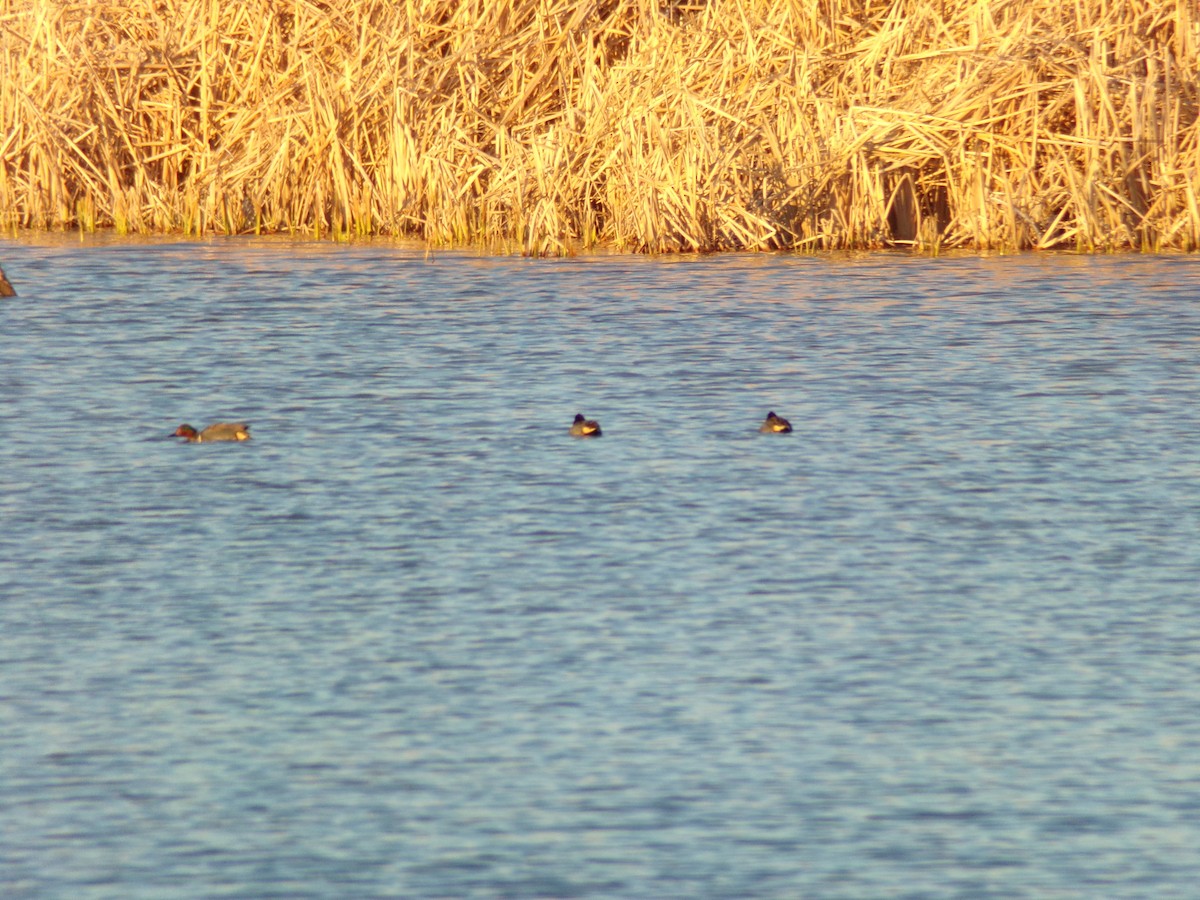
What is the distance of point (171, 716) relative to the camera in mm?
6637

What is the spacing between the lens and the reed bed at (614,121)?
16.9 meters

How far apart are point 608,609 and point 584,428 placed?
3345mm

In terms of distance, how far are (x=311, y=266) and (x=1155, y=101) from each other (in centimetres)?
685

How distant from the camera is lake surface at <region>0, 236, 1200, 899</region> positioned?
5645 mm

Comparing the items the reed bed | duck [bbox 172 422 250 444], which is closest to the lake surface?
duck [bbox 172 422 250 444]

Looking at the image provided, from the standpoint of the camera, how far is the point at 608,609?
25.5 feet

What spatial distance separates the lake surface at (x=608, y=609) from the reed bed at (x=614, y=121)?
2.42 metres

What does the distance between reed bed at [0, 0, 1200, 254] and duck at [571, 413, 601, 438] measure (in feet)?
19.6

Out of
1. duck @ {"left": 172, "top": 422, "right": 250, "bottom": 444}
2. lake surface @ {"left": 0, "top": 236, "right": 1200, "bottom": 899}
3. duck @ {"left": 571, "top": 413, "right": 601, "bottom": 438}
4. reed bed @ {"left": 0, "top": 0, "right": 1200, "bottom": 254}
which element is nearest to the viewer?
lake surface @ {"left": 0, "top": 236, "right": 1200, "bottom": 899}

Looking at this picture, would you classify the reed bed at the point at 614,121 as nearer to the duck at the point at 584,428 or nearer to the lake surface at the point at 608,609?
the lake surface at the point at 608,609

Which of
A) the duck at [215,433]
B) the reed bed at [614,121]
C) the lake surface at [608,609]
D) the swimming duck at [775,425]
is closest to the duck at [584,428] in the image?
the lake surface at [608,609]


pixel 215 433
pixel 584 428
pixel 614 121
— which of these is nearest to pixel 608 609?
pixel 584 428

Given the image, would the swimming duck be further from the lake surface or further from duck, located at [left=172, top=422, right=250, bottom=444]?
duck, located at [left=172, top=422, right=250, bottom=444]

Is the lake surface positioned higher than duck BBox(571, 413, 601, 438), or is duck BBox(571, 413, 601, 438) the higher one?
duck BBox(571, 413, 601, 438)
